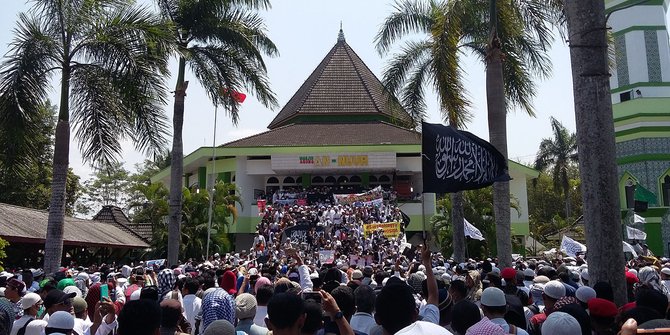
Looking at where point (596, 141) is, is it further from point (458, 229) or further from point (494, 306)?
point (458, 229)

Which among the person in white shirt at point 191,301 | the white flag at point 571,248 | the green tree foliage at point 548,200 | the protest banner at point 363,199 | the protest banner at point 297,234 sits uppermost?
the green tree foliage at point 548,200

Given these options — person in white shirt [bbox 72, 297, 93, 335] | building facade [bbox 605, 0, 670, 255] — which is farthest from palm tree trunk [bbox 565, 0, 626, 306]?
building facade [bbox 605, 0, 670, 255]

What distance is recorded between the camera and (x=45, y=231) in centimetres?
2252

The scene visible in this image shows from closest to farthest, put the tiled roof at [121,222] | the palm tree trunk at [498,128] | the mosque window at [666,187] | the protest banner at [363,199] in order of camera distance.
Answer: the palm tree trunk at [498,128], the mosque window at [666,187], the protest banner at [363,199], the tiled roof at [121,222]

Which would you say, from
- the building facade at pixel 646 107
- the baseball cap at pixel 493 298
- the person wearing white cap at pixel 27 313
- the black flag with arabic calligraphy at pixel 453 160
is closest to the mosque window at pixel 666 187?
the building facade at pixel 646 107

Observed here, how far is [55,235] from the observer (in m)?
14.5

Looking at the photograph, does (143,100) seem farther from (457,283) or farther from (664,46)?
(664,46)

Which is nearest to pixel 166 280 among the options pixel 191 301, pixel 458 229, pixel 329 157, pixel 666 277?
pixel 191 301

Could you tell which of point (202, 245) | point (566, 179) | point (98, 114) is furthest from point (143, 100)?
point (566, 179)

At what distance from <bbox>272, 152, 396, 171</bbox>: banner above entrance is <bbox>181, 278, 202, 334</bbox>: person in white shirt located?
35492 mm

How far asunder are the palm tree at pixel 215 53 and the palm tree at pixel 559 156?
1379 inches

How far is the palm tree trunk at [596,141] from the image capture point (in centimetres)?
748

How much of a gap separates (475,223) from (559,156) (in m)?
18.4

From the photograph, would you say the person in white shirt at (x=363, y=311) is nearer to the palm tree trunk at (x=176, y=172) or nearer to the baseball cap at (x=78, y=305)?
the baseball cap at (x=78, y=305)
